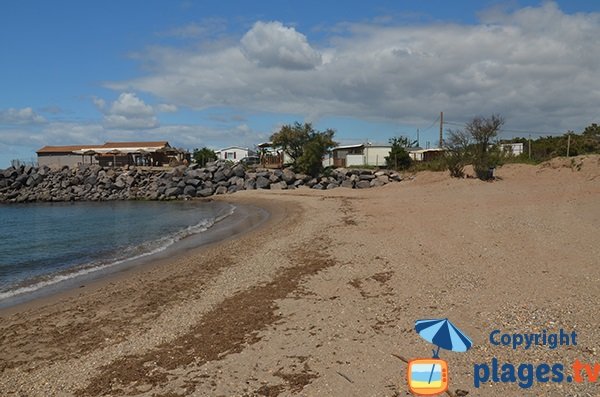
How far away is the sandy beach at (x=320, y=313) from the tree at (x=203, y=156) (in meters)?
61.3

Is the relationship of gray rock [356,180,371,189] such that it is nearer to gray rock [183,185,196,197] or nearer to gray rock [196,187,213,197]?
gray rock [196,187,213,197]

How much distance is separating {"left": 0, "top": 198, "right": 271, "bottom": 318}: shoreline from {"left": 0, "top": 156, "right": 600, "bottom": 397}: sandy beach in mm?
267

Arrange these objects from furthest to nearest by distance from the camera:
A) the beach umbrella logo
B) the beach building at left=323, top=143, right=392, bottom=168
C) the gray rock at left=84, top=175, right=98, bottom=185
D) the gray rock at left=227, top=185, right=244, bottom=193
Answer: the beach building at left=323, top=143, right=392, bottom=168 → the gray rock at left=84, top=175, right=98, bottom=185 → the gray rock at left=227, top=185, right=244, bottom=193 → the beach umbrella logo

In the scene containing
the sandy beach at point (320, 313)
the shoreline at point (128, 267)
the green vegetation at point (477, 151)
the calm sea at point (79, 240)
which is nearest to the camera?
the sandy beach at point (320, 313)

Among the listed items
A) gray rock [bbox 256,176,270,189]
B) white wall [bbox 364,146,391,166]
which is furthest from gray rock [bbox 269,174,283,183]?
white wall [bbox 364,146,391,166]

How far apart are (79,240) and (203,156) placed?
56.8 meters

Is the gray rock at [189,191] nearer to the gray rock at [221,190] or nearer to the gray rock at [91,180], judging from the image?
the gray rock at [221,190]

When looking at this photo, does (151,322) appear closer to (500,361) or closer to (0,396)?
(0,396)

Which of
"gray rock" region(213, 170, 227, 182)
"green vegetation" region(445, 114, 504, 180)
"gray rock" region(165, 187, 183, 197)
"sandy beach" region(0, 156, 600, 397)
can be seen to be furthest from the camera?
"gray rock" region(213, 170, 227, 182)

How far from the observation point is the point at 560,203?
18.8 meters

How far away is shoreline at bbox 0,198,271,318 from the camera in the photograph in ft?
37.4

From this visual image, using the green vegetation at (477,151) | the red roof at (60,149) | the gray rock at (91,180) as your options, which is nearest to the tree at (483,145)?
the green vegetation at (477,151)

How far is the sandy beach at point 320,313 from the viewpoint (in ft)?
18.9

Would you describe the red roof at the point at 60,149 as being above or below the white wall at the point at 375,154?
above
